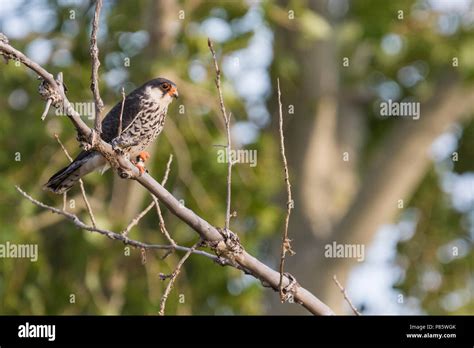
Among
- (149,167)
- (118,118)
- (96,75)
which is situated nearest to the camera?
(96,75)

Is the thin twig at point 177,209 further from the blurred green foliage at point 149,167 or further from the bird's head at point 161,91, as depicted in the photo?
the blurred green foliage at point 149,167

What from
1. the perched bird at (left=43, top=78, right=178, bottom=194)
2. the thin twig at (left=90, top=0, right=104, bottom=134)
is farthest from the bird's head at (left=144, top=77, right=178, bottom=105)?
the thin twig at (left=90, top=0, right=104, bottom=134)

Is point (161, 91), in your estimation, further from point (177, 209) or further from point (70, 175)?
point (177, 209)

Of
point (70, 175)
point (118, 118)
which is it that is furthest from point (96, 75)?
point (118, 118)

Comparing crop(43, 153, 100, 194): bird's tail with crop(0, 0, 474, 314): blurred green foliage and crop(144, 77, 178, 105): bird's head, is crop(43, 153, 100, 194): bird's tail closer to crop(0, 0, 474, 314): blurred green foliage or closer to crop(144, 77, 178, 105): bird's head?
crop(144, 77, 178, 105): bird's head

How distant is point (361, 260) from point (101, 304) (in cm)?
374

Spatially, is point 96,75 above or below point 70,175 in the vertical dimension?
below

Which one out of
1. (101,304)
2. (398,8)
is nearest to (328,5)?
(398,8)

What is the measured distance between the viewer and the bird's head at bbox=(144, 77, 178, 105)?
615 cm

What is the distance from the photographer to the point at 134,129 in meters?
5.75

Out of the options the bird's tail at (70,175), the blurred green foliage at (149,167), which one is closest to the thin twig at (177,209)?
the bird's tail at (70,175)

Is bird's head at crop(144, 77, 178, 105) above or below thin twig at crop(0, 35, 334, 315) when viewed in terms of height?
above

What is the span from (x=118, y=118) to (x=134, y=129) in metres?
0.21


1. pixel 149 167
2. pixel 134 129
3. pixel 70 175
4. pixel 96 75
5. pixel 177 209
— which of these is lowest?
pixel 177 209
